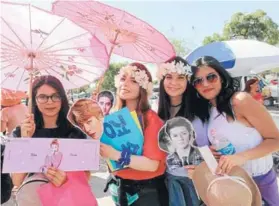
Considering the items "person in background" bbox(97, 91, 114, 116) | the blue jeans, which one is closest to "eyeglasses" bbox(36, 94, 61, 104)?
the blue jeans

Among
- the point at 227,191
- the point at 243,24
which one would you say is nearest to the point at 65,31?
the point at 227,191

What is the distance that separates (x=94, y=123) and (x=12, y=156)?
49 cm

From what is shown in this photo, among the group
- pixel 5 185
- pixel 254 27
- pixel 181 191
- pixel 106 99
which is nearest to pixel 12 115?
pixel 106 99

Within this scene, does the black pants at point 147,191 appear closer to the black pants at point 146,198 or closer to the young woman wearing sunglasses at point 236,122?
the black pants at point 146,198

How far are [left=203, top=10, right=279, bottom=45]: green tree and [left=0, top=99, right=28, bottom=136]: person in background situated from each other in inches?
824

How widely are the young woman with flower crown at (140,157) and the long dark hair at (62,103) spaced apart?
0.29m

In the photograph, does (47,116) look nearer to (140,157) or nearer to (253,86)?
(140,157)

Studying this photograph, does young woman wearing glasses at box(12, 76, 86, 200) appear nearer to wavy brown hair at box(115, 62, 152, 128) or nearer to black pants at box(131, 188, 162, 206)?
wavy brown hair at box(115, 62, 152, 128)

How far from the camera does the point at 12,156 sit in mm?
1797

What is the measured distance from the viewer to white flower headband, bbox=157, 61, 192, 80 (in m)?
A: 2.22

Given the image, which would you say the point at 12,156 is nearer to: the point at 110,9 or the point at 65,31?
the point at 65,31

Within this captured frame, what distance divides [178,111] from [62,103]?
2.62 ft

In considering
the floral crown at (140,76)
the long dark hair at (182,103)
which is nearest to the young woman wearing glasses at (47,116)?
the floral crown at (140,76)

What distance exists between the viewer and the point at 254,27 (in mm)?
23188
